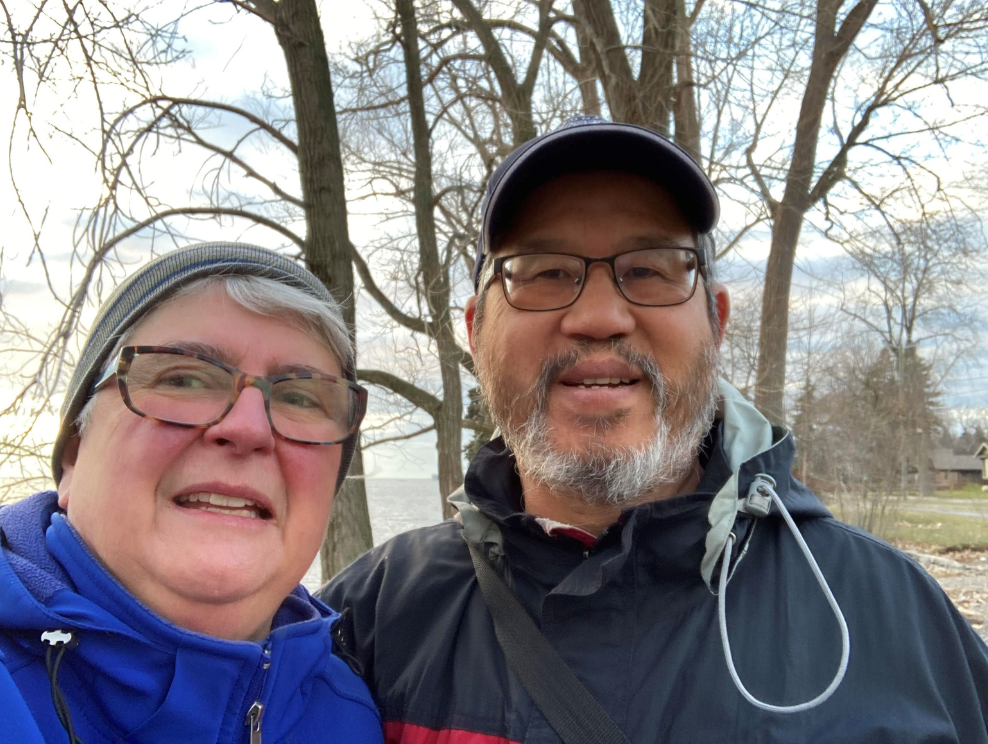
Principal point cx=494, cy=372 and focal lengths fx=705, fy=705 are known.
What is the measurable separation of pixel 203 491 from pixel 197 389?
22 cm

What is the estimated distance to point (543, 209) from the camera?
195 centimetres

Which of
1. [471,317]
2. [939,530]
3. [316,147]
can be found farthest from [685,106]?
[939,530]

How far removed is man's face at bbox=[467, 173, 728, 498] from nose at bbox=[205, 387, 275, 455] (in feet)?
2.18

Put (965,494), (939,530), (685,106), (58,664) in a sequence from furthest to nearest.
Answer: (965,494) < (939,530) < (685,106) < (58,664)

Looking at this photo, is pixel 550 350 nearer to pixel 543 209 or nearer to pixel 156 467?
pixel 543 209

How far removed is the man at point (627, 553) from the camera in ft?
4.83

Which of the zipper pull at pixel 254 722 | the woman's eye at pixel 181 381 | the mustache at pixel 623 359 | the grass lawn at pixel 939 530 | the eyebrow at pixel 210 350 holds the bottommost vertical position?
the grass lawn at pixel 939 530

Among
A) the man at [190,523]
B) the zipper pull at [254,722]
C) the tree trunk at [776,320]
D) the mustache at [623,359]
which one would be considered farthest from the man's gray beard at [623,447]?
the tree trunk at [776,320]

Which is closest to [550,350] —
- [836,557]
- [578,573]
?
[578,573]

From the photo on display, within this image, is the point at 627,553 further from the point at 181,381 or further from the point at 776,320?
the point at 776,320

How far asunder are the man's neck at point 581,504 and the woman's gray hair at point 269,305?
0.67m

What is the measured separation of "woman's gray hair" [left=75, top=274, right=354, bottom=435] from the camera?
1.55 meters

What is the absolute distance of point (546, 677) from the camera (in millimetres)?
1570

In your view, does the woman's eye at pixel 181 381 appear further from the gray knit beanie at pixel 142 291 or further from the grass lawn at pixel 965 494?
the grass lawn at pixel 965 494
